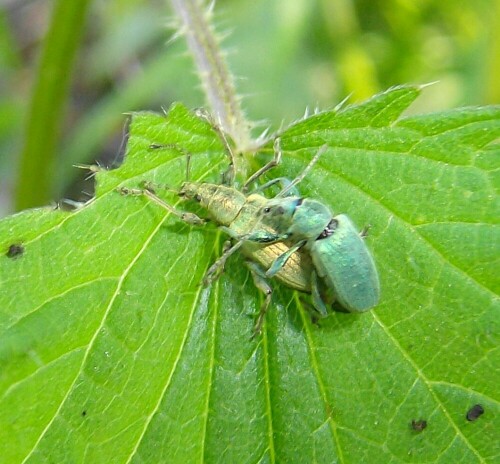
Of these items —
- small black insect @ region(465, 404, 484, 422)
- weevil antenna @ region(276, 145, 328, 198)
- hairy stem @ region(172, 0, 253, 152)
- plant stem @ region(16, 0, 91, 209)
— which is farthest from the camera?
plant stem @ region(16, 0, 91, 209)

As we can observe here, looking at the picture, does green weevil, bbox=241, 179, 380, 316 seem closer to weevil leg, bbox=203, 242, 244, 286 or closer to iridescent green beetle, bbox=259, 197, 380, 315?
iridescent green beetle, bbox=259, 197, 380, 315

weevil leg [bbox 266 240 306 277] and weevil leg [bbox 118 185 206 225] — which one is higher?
weevil leg [bbox 118 185 206 225]

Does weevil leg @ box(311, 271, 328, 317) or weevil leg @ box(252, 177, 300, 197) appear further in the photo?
weevil leg @ box(252, 177, 300, 197)

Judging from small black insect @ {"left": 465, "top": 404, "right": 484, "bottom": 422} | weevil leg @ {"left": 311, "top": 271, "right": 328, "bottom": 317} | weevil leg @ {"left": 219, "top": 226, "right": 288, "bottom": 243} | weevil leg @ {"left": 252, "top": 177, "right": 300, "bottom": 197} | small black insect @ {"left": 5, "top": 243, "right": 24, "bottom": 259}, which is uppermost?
small black insect @ {"left": 5, "top": 243, "right": 24, "bottom": 259}

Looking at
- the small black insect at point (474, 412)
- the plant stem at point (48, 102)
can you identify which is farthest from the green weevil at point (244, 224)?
the plant stem at point (48, 102)

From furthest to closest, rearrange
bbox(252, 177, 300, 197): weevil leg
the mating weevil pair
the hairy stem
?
1. the hairy stem
2. bbox(252, 177, 300, 197): weevil leg
3. the mating weevil pair

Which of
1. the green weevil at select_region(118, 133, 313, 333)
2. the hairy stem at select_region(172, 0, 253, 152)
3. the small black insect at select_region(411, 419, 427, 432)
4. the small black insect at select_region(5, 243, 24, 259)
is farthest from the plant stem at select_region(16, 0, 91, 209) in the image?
the small black insect at select_region(411, 419, 427, 432)
